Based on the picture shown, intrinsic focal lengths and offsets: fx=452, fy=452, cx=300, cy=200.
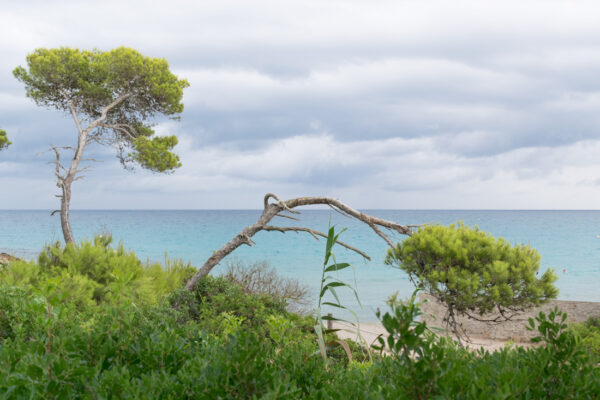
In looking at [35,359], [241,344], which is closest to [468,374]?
[241,344]

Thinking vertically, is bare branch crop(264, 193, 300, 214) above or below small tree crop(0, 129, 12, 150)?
below

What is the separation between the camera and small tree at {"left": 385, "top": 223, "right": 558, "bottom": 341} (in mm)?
6633

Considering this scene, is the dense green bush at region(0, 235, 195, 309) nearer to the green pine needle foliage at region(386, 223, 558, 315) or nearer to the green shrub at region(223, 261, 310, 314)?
the green shrub at region(223, 261, 310, 314)

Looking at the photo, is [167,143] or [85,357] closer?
[85,357]

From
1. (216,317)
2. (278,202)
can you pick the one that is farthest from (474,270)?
(216,317)

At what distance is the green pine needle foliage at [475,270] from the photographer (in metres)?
6.63

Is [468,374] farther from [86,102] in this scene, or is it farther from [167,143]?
[86,102]

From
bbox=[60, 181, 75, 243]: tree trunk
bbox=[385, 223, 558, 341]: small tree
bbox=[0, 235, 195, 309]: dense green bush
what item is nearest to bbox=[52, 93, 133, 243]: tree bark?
bbox=[60, 181, 75, 243]: tree trunk

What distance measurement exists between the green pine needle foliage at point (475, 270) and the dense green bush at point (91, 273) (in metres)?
4.37

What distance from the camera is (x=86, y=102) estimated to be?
56.6ft

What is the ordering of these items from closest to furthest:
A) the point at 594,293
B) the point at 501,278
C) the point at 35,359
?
the point at 35,359
the point at 501,278
the point at 594,293

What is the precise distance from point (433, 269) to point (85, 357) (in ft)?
19.7

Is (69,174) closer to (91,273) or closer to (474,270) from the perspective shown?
(91,273)

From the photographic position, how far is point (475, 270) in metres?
6.85
